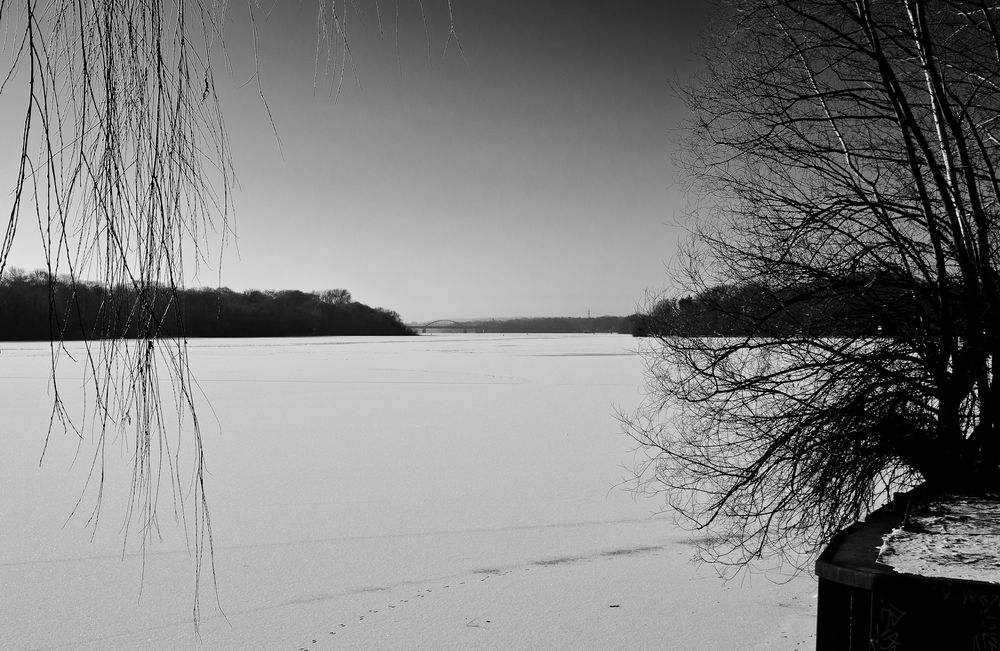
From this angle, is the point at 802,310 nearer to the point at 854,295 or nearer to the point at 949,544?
the point at 854,295

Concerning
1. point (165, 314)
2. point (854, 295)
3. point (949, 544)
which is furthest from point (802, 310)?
point (165, 314)

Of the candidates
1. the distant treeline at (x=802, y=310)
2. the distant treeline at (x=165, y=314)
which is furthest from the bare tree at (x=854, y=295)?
the distant treeline at (x=165, y=314)

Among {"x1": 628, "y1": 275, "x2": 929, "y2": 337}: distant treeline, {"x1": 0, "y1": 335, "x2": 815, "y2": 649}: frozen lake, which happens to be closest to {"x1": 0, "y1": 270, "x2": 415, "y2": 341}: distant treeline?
{"x1": 0, "y1": 335, "x2": 815, "y2": 649}: frozen lake

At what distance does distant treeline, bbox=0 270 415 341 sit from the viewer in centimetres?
104

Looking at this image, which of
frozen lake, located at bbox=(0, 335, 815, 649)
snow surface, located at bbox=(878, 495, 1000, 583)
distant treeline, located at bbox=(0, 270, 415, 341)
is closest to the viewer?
distant treeline, located at bbox=(0, 270, 415, 341)

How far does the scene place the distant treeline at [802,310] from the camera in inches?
167

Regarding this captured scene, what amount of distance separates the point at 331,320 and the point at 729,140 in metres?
69.9

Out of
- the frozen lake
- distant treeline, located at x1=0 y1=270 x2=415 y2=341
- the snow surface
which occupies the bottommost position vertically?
the frozen lake

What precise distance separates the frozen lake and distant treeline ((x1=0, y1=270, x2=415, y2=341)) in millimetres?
1576

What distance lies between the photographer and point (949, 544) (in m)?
2.43

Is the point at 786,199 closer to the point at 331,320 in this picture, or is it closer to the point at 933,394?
the point at 933,394

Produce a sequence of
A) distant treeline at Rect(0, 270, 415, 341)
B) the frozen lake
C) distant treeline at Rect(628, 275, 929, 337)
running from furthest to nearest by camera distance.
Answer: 1. distant treeline at Rect(628, 275, 929, 337)
2. the frozen lake
3. distant treeline at Rect(0, 270, 415, 341)

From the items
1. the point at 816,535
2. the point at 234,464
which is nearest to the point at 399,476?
the point at 234,464

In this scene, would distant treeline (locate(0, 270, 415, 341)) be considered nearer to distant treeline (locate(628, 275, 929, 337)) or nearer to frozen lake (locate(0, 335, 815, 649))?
frozen lake (locate(0, 335, 815, 649))
